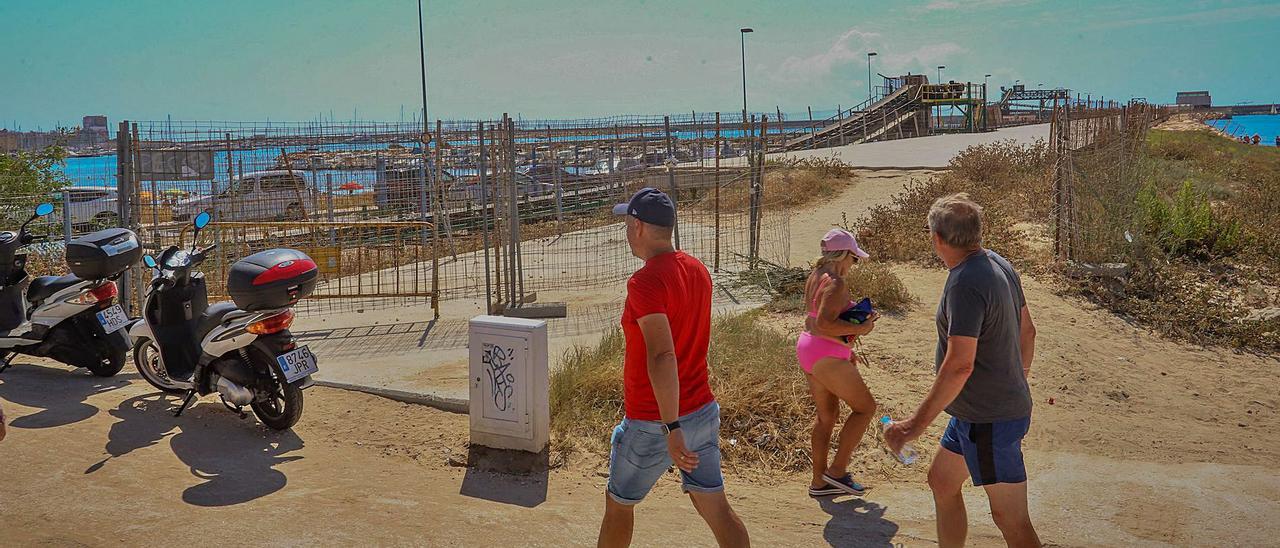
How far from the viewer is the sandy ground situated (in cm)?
513

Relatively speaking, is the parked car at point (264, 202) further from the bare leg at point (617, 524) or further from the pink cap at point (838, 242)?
the bare leg at point (617, 524)

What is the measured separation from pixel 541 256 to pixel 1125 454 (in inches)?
352

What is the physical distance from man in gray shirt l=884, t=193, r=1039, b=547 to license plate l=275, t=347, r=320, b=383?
393cm

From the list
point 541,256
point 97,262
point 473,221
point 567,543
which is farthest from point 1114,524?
point 473,221

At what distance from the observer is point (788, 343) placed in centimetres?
798

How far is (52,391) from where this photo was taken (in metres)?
7.55

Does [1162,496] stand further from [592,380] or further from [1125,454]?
[592,380]

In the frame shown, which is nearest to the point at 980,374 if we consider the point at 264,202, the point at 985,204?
the point at 985,204

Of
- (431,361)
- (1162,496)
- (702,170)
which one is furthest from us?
(702,170)

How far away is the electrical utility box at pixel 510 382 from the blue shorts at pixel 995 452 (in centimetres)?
284

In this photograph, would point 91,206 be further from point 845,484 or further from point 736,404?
point 845,484

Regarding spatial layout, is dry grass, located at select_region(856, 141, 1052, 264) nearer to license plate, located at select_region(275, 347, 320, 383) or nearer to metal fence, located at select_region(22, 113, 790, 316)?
metal fence, located at select_region(22, 113, 790, 316)

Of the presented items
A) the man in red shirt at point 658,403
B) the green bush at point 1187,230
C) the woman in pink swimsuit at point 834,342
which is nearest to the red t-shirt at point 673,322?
the man in red shirt at point 658,403

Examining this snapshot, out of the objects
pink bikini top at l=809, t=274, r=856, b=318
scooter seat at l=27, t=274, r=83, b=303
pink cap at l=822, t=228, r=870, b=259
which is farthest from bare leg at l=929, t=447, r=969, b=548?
scooter seat at l=27, t=274, r=83, b=303
